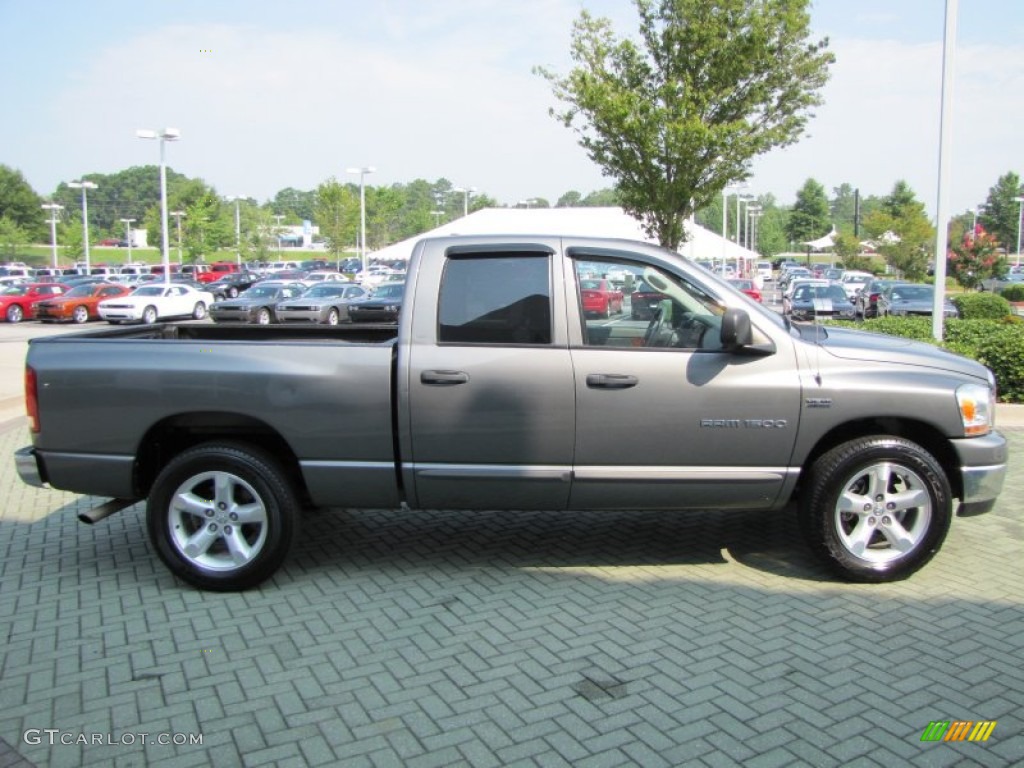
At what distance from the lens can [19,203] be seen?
10731 cm

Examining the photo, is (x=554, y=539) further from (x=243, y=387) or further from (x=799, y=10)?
(x=799, y=10)

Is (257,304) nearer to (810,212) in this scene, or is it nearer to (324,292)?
(324,292)

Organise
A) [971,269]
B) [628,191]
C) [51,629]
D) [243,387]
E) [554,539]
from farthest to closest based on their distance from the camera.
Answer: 1. [971,269]
2. [628,191]
3. [554,539]
4. [243,387]
5. [51,629]

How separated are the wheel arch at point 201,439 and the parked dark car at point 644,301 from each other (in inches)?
81.0

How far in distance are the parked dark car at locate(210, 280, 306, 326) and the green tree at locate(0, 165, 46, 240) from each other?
87.4 metres

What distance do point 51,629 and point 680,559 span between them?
349cm

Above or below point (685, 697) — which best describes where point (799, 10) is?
above

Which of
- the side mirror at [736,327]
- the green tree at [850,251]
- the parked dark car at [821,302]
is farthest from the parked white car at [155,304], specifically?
the green tree at [850,251]

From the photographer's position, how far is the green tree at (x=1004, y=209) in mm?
90562

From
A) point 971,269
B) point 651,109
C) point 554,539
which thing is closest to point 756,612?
point 554,539

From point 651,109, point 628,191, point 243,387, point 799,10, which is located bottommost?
point 243,387

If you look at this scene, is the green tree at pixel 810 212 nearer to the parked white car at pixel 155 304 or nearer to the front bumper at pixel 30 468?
the parked white car at pixel 155 304

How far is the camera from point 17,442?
9.30 m

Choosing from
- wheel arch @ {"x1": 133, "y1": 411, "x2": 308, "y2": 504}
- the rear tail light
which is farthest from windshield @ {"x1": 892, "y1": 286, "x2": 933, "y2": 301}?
the rear tail light
